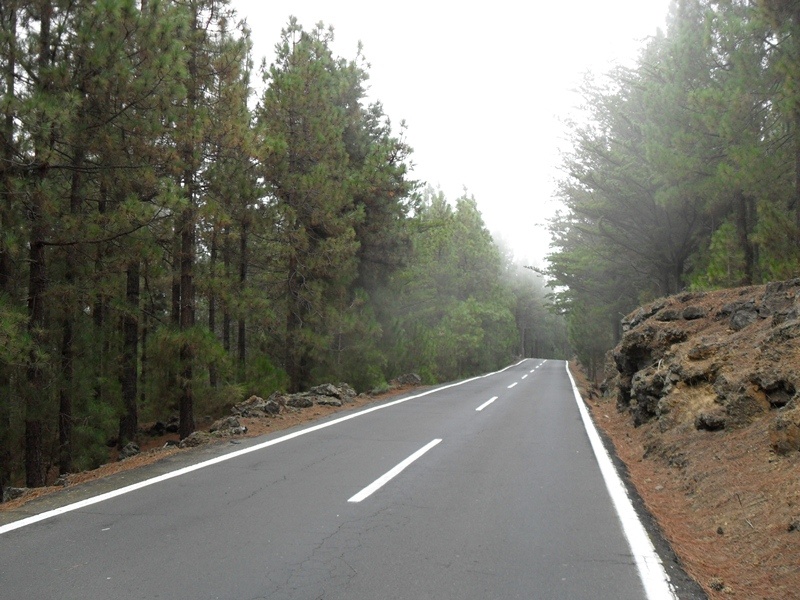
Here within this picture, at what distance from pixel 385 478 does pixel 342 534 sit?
2215mm

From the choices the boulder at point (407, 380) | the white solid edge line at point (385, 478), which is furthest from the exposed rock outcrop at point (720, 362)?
the boulder at point (407, 380)

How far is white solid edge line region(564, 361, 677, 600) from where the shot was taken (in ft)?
14.2

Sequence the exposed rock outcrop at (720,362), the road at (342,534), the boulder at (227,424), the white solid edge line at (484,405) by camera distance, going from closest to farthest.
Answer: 1. the road at (342,534)
2. the exposed rock outcrop at (720,362)
3. the boulder at (227,424)
4. the white solid edge line at (484,405)

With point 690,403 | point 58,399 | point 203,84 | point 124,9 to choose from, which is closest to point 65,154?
point 124,9

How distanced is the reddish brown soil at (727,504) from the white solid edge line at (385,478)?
9.55ft

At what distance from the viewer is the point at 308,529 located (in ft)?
18.0

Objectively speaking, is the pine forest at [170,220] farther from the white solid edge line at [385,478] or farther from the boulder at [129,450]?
the white solid edge line at [385,478]

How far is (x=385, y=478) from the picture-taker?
7566 millimetres

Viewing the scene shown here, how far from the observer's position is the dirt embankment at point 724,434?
16.8 ft

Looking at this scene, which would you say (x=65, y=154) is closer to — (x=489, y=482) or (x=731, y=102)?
(x=489, y=482)

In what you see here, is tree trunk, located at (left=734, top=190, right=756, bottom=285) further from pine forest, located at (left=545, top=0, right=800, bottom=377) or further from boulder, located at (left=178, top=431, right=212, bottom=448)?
boulder, located at (left=178, top=431, right=212, bottom=448)

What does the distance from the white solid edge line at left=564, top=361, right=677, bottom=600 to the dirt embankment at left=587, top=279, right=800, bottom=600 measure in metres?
0.26

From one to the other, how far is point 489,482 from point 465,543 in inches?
94.1

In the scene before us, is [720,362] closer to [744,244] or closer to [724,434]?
[724,434]
